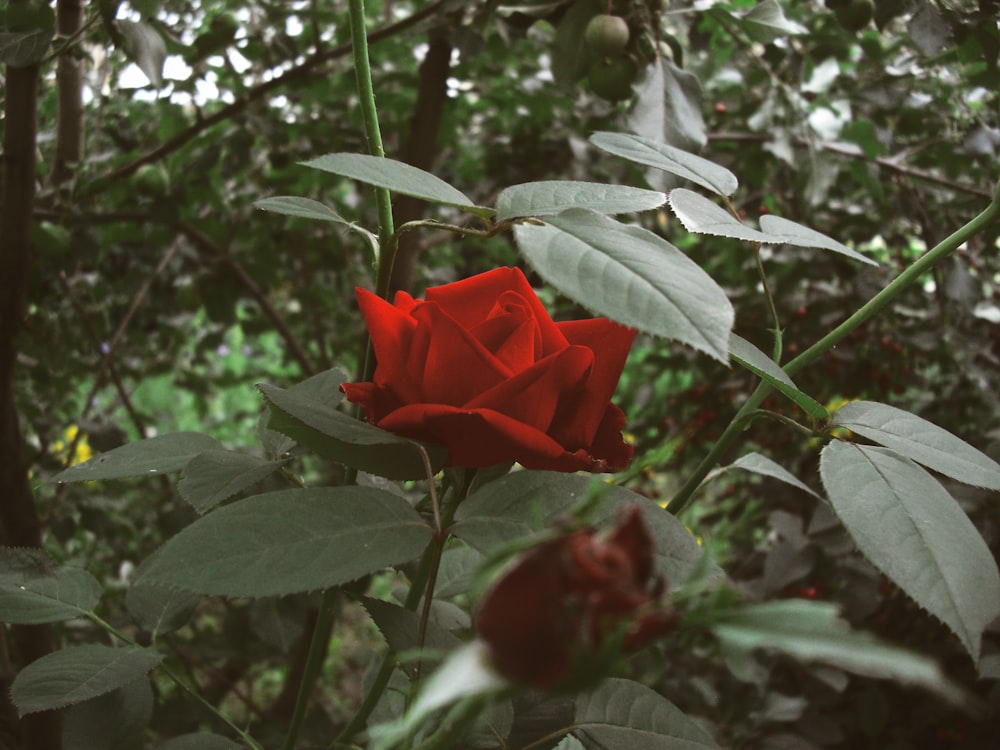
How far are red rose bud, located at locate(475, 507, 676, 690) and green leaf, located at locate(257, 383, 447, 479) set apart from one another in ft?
0.61

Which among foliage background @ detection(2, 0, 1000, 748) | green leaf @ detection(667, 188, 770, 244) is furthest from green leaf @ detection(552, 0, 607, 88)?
green leaf @ detection(667, 188, 770, 244)

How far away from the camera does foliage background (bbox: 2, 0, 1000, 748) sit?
107 centimetres

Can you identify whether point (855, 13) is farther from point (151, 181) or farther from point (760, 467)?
point (151, 181)

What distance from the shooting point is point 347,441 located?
362 mm

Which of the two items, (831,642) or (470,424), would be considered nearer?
(831,642)

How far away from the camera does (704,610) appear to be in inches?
7.1

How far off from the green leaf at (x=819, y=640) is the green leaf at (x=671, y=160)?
0.33 m

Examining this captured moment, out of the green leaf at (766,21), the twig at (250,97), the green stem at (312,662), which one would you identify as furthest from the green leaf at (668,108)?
the green stem at (312,662)

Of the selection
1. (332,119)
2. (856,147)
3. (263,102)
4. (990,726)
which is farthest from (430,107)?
(990,726)

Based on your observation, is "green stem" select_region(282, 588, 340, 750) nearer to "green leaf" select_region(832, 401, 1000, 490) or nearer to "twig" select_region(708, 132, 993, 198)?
"green leaf" select_region(832, 401, 1000, 490)

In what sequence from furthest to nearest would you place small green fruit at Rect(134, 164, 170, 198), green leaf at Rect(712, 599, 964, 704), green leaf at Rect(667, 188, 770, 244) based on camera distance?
small green fruit at Rect(134, 164, 170, 198), green leaf at Rect(667, 188, 770, 244), green leaf at Rect(712, 599, 964, 704)

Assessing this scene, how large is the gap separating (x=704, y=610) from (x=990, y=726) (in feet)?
3.62

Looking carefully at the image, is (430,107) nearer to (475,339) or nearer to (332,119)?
(332,119)

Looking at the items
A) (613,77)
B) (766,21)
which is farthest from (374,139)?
(766,21)
